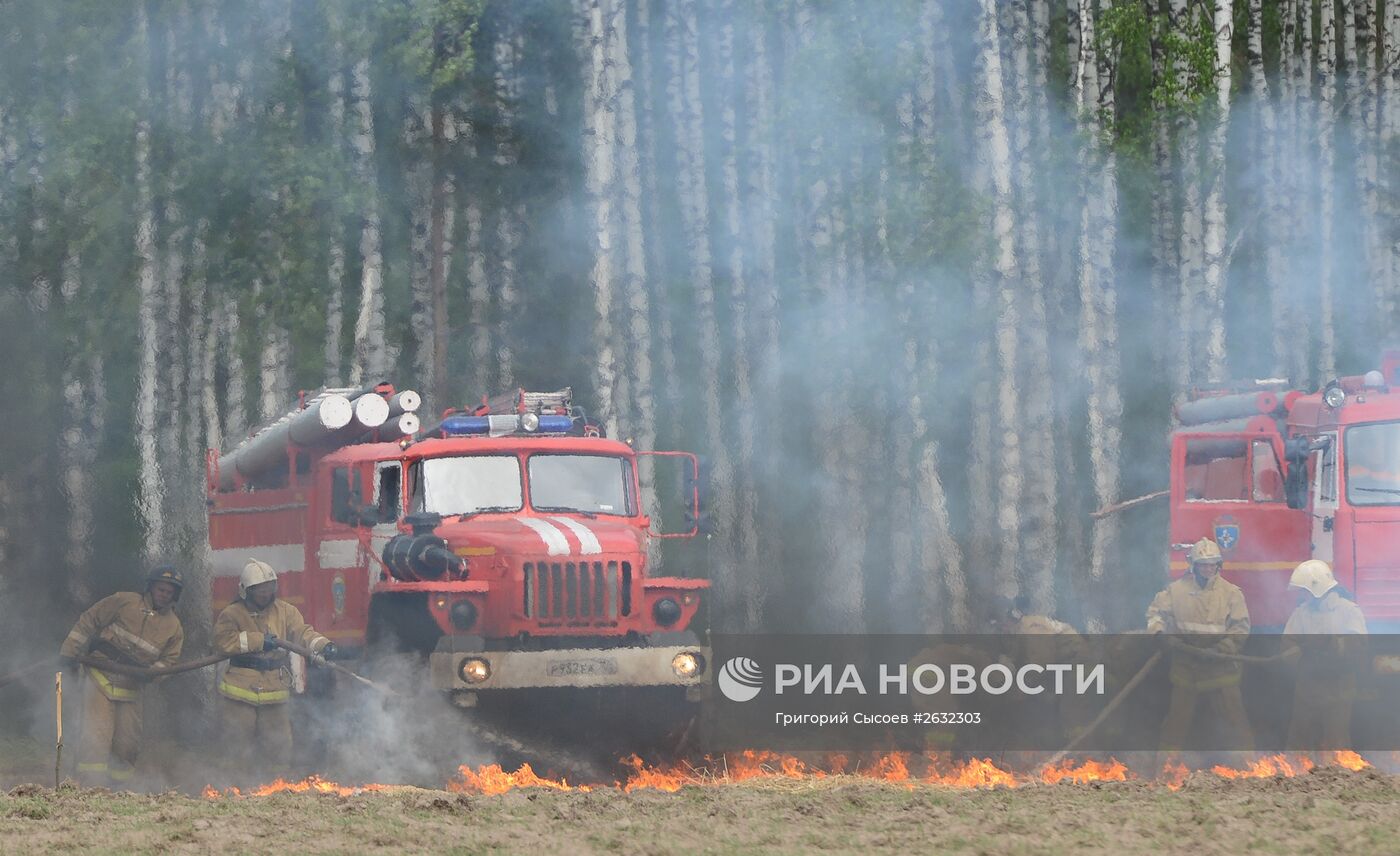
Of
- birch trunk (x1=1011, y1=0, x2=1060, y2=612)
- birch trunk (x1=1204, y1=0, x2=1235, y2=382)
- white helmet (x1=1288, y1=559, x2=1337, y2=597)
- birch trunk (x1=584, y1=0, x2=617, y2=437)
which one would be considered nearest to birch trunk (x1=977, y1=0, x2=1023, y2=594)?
birch trunk (x1=1011, y1=0, x2=1060, y2=612)

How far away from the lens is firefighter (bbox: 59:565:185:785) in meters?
14.2

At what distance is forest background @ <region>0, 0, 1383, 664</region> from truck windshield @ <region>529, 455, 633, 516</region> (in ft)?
19.1

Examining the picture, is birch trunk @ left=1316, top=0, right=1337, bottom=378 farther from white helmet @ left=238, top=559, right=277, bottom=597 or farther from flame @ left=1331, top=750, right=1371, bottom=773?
white helmet @ left=238, top=559, right=277, bottom=597

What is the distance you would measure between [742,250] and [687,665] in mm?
14696

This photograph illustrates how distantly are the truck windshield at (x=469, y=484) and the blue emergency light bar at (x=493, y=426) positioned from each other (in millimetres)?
382

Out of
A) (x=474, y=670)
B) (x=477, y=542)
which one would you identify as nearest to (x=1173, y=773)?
(x=474, y=670)

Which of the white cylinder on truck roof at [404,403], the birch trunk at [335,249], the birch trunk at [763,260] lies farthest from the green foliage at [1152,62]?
the white cylinder on truck roof at [404,403]

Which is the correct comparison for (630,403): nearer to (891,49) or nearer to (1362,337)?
(891,49)

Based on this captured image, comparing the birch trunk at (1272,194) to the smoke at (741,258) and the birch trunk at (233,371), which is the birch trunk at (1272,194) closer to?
the smoke at (741,258)

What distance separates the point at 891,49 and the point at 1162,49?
4.59 m

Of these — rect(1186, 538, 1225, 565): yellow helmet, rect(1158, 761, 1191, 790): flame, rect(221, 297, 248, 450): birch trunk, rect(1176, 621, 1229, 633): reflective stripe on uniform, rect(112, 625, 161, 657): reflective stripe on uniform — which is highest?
rect(221, 297, 248, 450): birch trunk

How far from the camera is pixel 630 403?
26.4 m

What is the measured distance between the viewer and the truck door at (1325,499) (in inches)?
621

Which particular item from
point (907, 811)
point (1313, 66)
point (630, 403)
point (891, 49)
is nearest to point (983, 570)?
point (630, 403)
